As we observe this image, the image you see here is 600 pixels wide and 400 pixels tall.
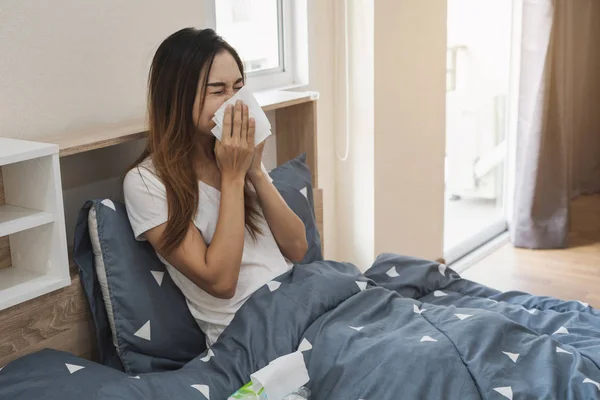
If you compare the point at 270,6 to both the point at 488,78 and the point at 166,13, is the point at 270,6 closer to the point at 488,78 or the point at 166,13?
the point at 166,13

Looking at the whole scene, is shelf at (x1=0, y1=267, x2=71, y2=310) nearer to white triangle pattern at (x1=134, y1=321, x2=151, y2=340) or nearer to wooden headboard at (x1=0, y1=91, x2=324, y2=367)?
wooden headboard at (x1=0, y1=91, x2=324, y2=367)

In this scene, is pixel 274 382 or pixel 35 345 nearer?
pixel 274 382

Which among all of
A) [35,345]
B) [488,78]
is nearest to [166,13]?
[35,345]

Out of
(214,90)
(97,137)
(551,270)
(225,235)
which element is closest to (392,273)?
(225,235)

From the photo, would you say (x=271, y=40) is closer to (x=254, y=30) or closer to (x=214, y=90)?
(x=254, y=30)

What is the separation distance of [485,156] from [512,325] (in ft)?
7.39

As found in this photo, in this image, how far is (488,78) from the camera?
369 centimetres

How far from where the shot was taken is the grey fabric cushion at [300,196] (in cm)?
202

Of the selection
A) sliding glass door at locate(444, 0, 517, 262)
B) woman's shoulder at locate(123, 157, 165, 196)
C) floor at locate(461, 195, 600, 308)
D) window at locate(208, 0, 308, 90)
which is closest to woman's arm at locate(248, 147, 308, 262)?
woman's shoulder at locate(123, 157, 165, 196)

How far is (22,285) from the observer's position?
1.55 metres

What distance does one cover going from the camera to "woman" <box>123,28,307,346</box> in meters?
1.63

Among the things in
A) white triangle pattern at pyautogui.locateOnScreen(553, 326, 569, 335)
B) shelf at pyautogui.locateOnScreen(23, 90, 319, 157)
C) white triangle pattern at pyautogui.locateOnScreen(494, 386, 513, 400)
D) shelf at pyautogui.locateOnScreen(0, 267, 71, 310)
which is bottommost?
white triangle pattern at pyautogui.locateOnScreen(553, 326, 569, 335)

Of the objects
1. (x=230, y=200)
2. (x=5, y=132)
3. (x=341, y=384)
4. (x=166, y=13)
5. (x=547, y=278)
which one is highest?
(x=166, y=13)

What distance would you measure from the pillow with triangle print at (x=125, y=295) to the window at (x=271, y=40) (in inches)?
37.4
